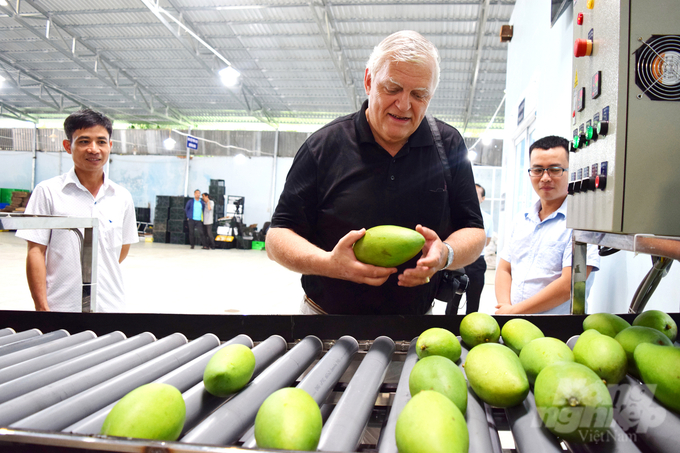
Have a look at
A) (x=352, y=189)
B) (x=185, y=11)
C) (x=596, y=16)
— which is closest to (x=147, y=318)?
(x=352, y=189)

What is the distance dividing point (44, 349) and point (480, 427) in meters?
1.09

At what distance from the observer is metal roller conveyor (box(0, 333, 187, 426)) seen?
75 centimetres

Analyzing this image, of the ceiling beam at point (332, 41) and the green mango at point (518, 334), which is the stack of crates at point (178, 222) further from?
the green mango at point (518, 334)

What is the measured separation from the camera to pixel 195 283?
749cm

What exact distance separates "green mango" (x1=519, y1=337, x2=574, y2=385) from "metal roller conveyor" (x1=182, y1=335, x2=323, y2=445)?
1.64 feet

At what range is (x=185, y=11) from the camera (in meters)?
9.84

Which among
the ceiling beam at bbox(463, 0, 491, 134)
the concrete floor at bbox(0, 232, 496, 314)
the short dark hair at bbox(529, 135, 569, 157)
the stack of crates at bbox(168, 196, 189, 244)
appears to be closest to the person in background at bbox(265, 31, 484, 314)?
the short dark hair at bbox(529, 135, 569, 157)

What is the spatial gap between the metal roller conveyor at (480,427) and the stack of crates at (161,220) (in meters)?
16.1

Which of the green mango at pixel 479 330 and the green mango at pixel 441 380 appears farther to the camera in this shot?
the green mango at pixel 479 330

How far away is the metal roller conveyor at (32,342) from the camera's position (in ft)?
3.56

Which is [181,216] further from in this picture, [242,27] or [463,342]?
[463,342]

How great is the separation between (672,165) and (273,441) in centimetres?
124

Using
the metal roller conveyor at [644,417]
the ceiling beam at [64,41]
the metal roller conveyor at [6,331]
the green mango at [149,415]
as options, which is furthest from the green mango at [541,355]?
the ceiling beam at [64,41]

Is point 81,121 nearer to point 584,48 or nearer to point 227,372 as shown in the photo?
point 227,372
